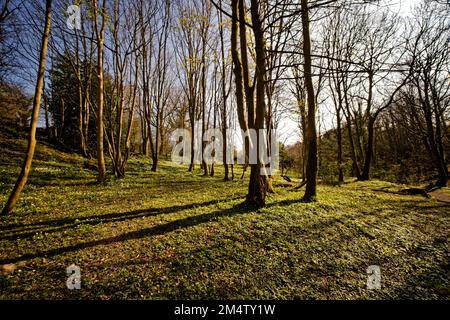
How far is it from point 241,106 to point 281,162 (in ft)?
67.4

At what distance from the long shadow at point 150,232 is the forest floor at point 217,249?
0.09 ft

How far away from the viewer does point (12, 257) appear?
137 inches

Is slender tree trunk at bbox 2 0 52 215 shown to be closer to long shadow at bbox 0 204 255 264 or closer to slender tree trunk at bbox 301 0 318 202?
long shadow at bbox 0 204 255 264

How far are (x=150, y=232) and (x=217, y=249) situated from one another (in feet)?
5.81

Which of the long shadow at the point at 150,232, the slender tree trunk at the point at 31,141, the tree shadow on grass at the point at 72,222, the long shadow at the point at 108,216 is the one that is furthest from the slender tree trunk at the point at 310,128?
the slender tree trunk at the point at 31,141

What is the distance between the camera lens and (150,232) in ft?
15.5

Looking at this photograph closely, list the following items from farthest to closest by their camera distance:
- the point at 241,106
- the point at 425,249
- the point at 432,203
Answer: the point at 432,203
the point at 241,106
the point at 425,249

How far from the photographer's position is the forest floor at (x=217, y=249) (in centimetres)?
304

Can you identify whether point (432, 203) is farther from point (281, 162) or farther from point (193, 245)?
point (281, 162)

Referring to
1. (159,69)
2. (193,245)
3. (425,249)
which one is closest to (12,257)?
(193,245)

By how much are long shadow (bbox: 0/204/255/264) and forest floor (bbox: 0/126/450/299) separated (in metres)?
0.03

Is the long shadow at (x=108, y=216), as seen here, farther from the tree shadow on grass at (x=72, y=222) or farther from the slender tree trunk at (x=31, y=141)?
the slender tree trunk at (x=31, y=141)

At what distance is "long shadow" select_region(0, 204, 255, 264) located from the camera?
3616mm

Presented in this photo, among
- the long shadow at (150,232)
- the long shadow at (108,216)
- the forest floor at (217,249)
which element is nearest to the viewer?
the forest floor at (217,249)
